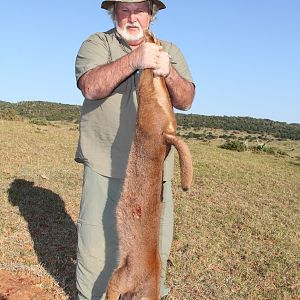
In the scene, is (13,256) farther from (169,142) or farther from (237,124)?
(237,124)

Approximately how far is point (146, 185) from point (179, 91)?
0.77m

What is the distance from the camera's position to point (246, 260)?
6.91 metres

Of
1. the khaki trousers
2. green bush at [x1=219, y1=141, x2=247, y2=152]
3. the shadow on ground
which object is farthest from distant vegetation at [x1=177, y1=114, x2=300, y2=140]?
the khaki trousers

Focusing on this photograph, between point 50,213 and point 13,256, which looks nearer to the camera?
point 13,256

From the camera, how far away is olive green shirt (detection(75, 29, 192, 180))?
10.7 ft

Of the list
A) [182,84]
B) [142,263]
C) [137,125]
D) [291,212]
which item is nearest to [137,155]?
[137,125]

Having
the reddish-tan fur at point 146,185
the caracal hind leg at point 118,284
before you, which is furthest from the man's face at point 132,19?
the caracal hind leg at point 118,284

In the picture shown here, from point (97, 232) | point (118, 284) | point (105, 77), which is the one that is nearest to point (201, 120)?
point (97, 232)

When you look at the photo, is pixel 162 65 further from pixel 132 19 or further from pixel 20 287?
pixel 20 287

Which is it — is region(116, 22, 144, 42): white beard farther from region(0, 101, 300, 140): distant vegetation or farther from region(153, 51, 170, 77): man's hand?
region(0, 101, 300, 140): distant vegetation

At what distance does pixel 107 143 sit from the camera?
354cm

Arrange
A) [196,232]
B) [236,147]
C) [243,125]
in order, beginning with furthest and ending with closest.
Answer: [243,125], [236,147], [196,232]

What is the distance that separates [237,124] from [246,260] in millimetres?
73965

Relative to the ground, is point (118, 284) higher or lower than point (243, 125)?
lower
